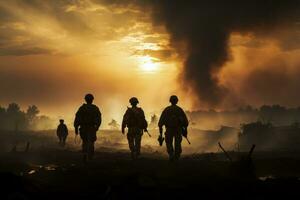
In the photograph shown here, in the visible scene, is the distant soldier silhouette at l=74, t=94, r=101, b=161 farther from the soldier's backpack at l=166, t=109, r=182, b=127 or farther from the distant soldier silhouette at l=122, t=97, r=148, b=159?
the soldier's backpack at l=166, t=109, r=182, b=127

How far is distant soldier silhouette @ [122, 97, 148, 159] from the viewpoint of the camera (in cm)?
2097

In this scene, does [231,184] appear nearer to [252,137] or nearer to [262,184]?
[262,184]

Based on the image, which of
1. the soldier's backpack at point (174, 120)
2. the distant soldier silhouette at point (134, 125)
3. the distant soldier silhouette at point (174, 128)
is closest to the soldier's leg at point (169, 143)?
the distant soldier silhouette at point (174, 128)

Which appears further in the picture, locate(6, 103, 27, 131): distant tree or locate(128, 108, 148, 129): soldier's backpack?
locate(6, 103, 27, 131): distant tree

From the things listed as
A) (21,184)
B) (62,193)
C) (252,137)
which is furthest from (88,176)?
(252,137)

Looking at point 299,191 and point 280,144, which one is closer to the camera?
point 299,191

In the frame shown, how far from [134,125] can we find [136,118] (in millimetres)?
384

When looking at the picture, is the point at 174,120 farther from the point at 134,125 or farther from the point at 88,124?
the point at 88,124

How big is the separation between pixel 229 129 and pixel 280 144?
1490 inches

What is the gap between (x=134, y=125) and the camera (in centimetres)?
2109

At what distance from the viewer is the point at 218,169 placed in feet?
50.2

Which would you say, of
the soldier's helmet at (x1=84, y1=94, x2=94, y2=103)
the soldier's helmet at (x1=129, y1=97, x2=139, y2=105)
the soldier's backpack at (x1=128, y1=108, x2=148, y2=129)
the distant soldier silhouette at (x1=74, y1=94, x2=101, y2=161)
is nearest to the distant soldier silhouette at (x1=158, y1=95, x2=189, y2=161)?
the soldier's backpack at (x1=128, y1=108, x2=148, y2=129)

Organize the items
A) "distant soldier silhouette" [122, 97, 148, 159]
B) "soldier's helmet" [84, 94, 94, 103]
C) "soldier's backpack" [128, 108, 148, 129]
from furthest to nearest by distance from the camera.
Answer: "soldier's backpack" [128, 108, 148, 129], "distant soldier silhouette" [122, 97, 148, 159], "soldier's helmet" [84, 94, 94, 103]

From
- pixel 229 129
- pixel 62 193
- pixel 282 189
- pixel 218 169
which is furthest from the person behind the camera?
pixel 229 129
